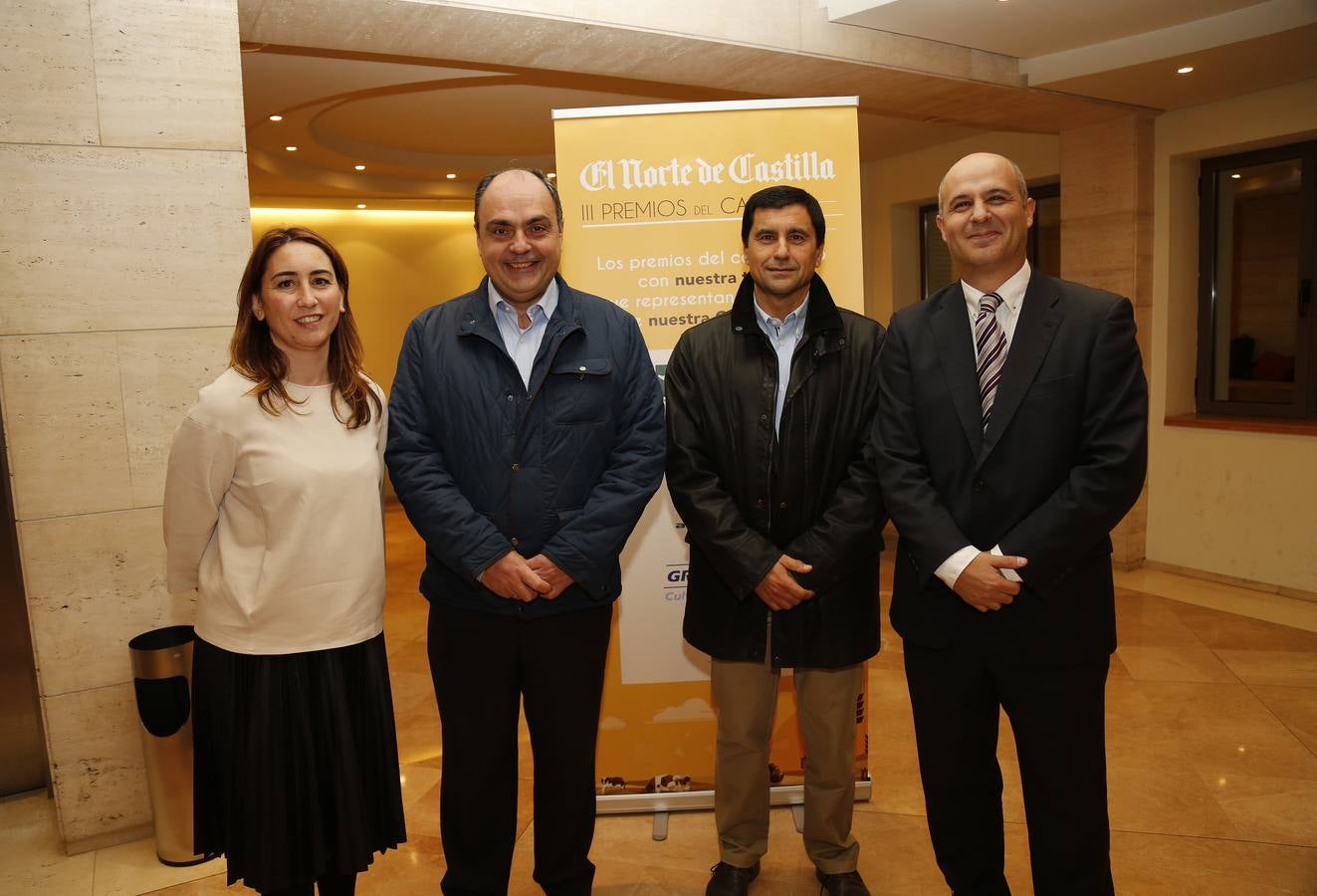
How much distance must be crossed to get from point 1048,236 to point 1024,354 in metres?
6.86

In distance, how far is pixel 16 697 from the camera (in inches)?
142

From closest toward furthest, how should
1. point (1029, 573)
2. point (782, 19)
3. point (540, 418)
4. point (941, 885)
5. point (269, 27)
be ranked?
point (1029, 573), point (540, 418), point (941, 885), point (269, 27), point (782, 19)

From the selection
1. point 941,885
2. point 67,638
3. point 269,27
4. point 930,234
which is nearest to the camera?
point 941,885

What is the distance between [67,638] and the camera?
9.99 feet

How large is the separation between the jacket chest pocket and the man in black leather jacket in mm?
311

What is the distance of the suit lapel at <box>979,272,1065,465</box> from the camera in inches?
81.5

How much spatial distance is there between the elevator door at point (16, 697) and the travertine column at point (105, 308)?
0.71 m

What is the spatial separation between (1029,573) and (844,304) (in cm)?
134

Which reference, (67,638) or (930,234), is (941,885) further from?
(930,234)

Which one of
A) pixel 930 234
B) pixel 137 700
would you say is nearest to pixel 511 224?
pixel 137 700

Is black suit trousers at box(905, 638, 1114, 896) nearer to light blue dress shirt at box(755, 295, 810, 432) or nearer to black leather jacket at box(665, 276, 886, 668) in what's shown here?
black leather jacket at box(665, 276, 886, 668)

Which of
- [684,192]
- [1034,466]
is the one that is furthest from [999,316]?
[684,192]

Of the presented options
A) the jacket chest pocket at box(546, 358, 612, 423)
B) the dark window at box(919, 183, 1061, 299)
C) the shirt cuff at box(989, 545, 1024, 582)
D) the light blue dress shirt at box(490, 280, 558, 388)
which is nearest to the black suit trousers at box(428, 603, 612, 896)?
the jacket chest pocket at box(546, 358, 612, 423)

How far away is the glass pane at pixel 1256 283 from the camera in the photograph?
6.09 meters
